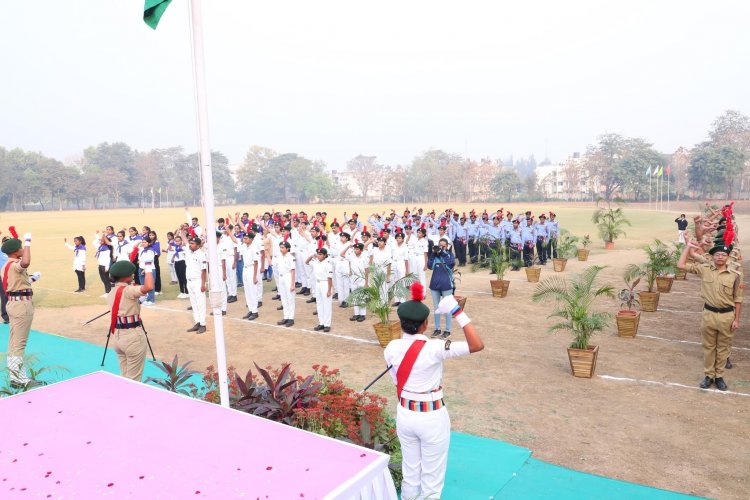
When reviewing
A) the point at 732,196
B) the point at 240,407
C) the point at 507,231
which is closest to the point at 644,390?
the point at 240,407

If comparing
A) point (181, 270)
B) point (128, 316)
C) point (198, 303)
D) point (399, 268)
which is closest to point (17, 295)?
point (128, 316)

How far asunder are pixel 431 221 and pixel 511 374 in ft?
41.8

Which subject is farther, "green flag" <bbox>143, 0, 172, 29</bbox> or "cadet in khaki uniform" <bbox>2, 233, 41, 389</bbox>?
"cadet in khaki uniform" <bbox>2, 233, 41, 389</bbox>

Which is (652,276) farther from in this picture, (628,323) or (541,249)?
(541,249)

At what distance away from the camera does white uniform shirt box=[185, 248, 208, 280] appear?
10086 mm

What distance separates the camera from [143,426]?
3.38 metres

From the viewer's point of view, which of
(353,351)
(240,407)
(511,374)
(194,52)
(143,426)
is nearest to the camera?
(143,426)

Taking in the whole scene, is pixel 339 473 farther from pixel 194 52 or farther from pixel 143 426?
pixel 194 52

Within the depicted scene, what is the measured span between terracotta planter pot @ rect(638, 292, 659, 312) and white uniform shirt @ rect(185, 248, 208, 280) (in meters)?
8.69

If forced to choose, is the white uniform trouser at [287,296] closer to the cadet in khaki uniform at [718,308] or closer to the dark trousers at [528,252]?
the cadet in khaki uniform at [718,308]

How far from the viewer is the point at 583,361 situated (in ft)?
23.1

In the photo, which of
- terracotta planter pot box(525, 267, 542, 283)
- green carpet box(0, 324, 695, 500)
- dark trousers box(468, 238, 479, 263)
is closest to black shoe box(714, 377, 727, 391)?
green carpet box(0, 324, 695, 500)

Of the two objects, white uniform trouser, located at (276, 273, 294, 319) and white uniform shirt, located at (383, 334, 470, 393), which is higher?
white uniform shirt, located at (383, 334, 470, 393)

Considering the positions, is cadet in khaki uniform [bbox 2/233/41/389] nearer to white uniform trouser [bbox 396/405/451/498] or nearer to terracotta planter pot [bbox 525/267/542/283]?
white uniform trouser [bbox 396/405/451/498]
